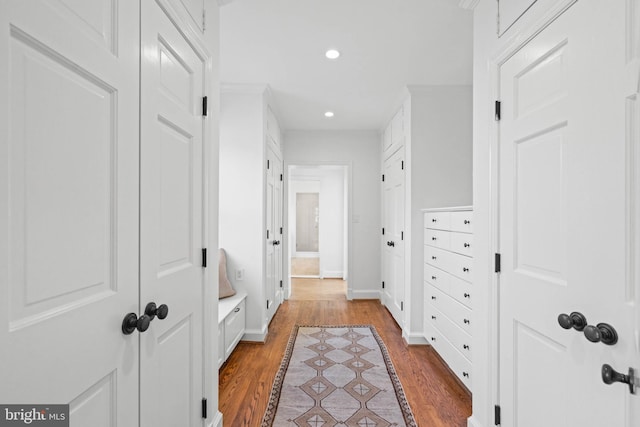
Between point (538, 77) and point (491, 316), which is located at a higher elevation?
point (538, 77)

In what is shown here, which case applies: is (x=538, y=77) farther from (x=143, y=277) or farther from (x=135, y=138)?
(x=143, y=277)

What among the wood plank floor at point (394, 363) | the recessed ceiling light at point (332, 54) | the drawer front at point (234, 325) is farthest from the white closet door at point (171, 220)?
the recessed ceiling light at point (332, 54)

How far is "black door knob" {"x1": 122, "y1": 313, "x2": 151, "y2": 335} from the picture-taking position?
959 millimetres

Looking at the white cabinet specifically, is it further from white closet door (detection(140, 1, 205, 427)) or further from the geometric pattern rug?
white closet door (detection(140, 1, 205, 427))

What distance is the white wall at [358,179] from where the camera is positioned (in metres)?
4.86

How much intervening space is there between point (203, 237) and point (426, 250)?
2.22m

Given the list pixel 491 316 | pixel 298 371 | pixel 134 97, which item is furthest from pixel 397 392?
pixel 134 97

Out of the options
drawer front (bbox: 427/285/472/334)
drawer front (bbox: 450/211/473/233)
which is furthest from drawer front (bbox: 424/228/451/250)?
drawer front (bbox: 427/285/472/334)

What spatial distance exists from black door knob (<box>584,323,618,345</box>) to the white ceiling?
1.90 m

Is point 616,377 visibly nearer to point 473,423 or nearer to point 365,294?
point 473,423

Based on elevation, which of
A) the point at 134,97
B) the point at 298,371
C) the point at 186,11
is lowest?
the point at 298,371

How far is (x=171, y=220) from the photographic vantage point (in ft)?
4.18

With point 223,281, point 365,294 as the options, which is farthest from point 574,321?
point 365,294

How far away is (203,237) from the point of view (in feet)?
5.20
